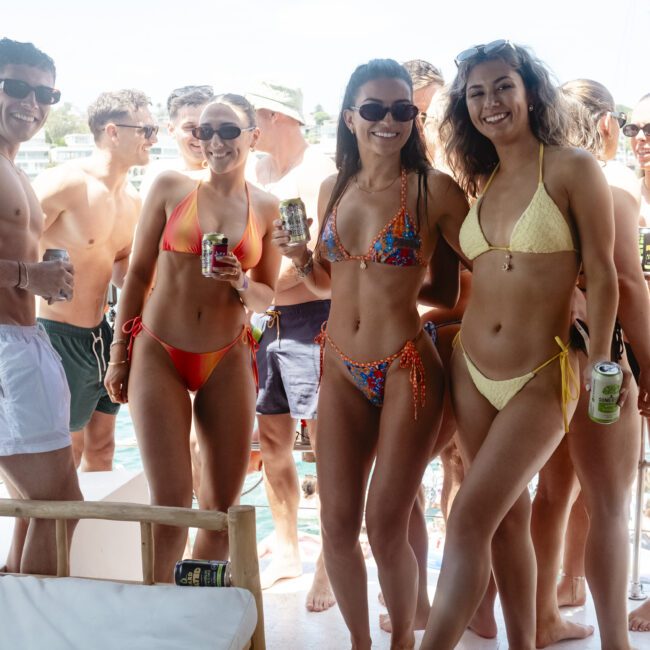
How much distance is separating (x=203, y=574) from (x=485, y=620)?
4.40 ft

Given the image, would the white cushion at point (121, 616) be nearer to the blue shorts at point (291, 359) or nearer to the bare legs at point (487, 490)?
the bare legs at point (487, 490)

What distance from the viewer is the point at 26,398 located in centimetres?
217

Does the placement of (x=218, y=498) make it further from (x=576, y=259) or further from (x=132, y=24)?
(x=132, y=24)

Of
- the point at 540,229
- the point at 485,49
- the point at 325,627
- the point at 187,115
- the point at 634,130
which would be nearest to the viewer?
the point at 540,229

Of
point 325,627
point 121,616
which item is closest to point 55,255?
point 121,616

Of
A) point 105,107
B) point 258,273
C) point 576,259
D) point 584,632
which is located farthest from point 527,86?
point 105,107

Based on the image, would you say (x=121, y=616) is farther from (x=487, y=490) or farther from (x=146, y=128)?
(x=146, y=128)

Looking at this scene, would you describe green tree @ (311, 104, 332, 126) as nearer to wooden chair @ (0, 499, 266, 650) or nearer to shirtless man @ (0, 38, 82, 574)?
shirtless man @ (0, 38, 82, 574)

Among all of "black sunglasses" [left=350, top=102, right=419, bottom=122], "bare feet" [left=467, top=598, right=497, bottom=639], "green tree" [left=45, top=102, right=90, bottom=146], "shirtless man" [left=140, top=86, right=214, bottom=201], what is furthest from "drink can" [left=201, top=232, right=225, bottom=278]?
"green tree" [left=45, top=102, right=90, bottom=146]

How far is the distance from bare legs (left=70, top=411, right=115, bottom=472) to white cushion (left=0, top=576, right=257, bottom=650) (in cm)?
196

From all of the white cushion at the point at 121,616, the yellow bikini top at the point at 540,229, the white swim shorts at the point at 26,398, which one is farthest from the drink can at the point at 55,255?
the yellow bikini top at the point at 540,229

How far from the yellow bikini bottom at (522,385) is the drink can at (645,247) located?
69 centimetres

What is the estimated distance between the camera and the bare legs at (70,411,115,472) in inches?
141

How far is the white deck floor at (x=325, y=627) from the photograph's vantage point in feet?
8.43
